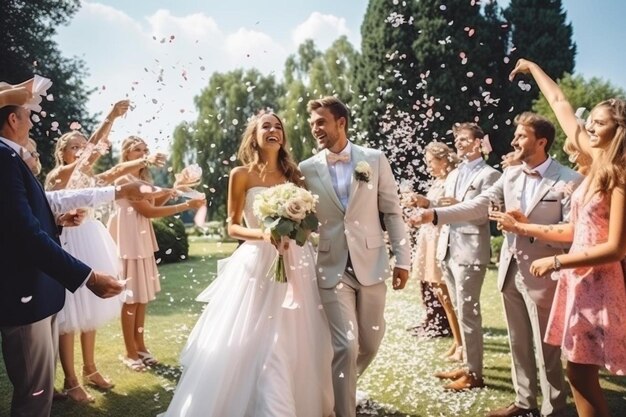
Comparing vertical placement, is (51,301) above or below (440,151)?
below

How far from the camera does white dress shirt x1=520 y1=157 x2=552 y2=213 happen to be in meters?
4.29

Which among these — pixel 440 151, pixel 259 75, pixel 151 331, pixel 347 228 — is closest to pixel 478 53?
pixel 259 75

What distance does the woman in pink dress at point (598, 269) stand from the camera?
3.01 meters

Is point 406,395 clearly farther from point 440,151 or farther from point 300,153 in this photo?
point 300,153

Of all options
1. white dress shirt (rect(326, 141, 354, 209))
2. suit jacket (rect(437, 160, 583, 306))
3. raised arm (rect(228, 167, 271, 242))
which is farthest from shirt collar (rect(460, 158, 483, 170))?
raised arm (rect(228, 167, 271, 242))

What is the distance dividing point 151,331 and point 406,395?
14.7 feet

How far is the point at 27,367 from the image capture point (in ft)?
9.48

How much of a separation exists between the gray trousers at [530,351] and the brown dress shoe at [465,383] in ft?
2.04

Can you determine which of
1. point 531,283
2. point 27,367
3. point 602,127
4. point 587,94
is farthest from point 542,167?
point 587,94

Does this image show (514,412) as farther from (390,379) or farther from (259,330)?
(259,330)

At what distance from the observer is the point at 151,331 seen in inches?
318

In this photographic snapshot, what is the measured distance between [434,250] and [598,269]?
149 inches

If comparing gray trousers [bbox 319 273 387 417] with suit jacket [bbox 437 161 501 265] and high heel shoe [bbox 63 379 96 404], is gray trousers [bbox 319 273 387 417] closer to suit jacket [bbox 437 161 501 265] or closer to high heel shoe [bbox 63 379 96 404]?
suit jacket [bbox 437 161 501 265]

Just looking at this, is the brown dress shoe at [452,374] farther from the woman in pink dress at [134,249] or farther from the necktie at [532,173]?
the woman in pink dress at [134,249]
